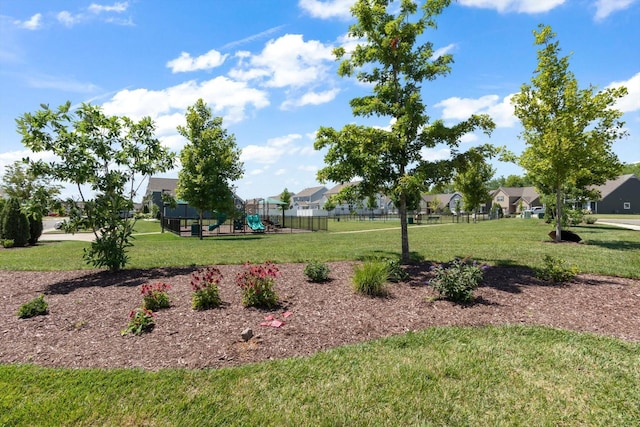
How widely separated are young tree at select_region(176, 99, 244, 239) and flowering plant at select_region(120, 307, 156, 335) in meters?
14.2

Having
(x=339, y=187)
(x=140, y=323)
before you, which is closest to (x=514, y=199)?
(x=339, y=187)

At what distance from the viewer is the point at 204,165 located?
18641 millimetres

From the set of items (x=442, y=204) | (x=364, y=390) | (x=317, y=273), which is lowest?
(x=364, y=390)

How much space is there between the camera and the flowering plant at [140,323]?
4580mm

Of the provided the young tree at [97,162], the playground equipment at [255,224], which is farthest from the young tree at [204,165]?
the young tree at [97,162]

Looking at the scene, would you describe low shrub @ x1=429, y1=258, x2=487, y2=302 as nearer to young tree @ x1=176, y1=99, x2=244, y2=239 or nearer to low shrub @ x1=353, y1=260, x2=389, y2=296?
low shrub @ x1=353, y1=260, x2=389, y2=296

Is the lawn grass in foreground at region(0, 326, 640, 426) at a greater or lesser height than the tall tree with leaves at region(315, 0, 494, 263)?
lesser

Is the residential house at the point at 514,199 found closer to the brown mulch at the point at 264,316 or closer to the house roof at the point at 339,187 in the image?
the house roof at the point at 339,187

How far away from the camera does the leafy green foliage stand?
50.8 ft

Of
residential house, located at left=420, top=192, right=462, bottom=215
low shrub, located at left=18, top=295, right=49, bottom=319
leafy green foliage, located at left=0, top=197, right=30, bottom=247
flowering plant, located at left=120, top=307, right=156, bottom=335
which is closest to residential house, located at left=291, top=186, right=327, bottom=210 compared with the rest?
residential house, located at left=420, top=192, right=462, bottom=215

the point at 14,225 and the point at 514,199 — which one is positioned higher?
the point at 514,199

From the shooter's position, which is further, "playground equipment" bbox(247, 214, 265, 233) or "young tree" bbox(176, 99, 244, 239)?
"playground equipment" bbox(247, 214, 265, 233)

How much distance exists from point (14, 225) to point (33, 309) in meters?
13.8

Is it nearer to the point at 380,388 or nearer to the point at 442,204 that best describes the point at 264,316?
the point at 380,388
